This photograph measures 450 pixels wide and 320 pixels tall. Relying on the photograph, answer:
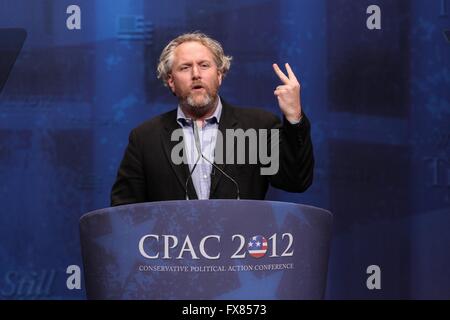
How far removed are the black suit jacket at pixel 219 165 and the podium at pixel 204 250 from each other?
0.59 m

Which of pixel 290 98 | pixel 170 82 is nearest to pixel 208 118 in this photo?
pixel 170 82

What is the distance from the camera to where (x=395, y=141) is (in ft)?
13.7

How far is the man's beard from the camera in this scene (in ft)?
10.5

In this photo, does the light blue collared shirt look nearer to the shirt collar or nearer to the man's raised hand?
the shirt collar

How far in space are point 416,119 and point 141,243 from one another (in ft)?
6.83

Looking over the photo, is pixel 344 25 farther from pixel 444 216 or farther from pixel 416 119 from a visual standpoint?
pixel 444 216

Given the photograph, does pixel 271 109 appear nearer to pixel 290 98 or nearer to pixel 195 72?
pixel 195 72

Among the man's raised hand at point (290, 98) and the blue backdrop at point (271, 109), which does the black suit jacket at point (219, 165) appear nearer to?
the man's raised hand at point (290, 98)

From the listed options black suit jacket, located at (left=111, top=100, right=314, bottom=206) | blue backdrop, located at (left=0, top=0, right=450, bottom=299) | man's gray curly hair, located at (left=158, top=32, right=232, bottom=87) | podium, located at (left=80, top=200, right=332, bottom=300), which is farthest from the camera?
blue backdrop, located at (left=0, top=0, right=450, bottom=299)

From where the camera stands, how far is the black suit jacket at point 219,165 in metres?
3.04

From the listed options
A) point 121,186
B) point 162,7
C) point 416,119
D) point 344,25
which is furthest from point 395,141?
point 121,186

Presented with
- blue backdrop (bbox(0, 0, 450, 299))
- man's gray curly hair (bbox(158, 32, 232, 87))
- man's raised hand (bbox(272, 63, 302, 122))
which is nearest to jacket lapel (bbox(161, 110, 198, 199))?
man's gray curly hair (bbox(158, 32, 232, 87))

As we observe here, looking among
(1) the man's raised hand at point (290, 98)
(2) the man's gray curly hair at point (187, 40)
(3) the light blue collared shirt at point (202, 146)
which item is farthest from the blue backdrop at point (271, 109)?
(1) the man's raised hand at point (290, 98)

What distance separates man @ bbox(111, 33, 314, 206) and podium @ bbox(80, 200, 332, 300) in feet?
1.89
